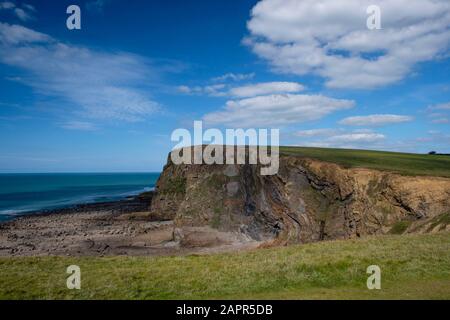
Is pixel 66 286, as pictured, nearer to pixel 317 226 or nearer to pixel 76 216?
pixel 317 226

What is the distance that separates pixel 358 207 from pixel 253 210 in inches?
761

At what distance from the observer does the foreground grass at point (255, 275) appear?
14.6 meters

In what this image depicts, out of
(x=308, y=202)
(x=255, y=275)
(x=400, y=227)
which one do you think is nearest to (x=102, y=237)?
(x=308, y=202)

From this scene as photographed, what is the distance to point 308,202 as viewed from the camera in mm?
47156

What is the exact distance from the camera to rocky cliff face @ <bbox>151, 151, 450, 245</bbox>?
3475cm

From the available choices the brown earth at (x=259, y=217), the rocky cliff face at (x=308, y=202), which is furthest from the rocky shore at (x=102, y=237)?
the rocky cliff face at (x=308, y=202)

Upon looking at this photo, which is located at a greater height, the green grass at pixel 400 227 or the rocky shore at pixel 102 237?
the green grass at pixel 400 227

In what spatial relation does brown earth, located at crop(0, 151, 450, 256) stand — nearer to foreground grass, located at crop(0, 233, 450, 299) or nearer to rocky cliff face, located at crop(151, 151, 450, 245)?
rocky cliff face, located at crop(151, 151, 450, 245)

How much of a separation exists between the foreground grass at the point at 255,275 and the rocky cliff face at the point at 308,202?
12429 millimetres

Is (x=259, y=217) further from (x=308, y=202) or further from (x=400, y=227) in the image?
(x=400, y=227)

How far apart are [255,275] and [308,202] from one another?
31521mm

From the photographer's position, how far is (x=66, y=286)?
53.0ft

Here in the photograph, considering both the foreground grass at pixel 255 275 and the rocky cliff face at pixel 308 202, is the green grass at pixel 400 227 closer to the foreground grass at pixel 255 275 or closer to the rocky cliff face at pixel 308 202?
the rocky cliff face at pixel 308 202
